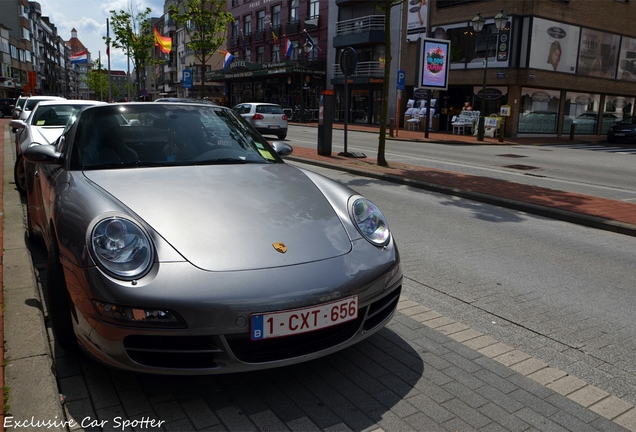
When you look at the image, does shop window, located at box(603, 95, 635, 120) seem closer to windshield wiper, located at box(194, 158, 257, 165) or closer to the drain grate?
the drain grate

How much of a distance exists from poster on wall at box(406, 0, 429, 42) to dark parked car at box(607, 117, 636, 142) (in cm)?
1192

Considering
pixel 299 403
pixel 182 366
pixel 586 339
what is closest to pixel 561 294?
pixel 586 339

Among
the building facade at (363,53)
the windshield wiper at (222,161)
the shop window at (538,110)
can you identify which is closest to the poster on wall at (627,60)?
the shop window at (538,110)

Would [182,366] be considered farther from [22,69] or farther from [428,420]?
[22,69]

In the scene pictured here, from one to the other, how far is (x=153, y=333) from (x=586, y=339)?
9.34 ft

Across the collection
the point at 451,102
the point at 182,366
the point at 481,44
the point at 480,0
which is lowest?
the point at 182,366

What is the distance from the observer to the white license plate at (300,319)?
8.13 feet

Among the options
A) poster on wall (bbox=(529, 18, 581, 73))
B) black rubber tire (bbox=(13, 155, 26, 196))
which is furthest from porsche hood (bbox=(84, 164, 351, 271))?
poster on wall (bbox=(529, 18, 581, 73))

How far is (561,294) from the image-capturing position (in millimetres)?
4547

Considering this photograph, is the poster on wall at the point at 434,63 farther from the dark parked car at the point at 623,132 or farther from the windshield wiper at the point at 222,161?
the windshield wiper at the point at 222,161

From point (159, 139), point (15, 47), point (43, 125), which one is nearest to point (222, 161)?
point (159, 139)

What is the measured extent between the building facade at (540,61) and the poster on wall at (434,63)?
3.19 metres

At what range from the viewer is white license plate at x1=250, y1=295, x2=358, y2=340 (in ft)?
8.13

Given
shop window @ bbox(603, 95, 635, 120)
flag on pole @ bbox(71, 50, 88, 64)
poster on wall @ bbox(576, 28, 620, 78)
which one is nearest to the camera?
poster on wall @ bbox(576, 28, 620, 78)
